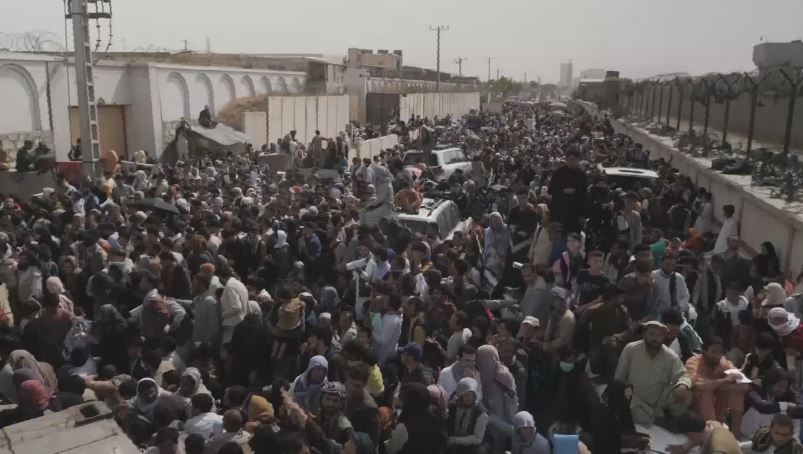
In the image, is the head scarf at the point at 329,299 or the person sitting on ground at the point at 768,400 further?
the head scarf at the point at 329,299

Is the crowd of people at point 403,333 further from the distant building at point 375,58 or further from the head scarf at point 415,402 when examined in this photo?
the distant building at point 375,58

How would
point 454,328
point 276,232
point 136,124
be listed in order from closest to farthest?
point 454,328, point 276,232, point 136,124

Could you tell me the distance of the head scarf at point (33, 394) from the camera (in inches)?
207

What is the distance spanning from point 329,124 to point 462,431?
27507 mm

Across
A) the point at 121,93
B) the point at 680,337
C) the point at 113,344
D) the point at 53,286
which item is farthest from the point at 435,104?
the point at 680,337

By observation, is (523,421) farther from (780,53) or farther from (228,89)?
(780,53)

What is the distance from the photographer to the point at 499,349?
5672 millimetres

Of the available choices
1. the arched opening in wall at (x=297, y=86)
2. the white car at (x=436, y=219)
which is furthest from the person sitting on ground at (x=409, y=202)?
the arched opening in wall at (x=297, y=86)

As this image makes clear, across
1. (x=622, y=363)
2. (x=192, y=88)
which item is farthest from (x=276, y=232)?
(x=192, y=88)

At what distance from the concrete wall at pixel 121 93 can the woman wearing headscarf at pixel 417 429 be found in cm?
1635

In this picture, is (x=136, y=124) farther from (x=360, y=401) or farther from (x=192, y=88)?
(x=360, y=401)

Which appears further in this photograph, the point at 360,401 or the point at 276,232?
the point at 276,232

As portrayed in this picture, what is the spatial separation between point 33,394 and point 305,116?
24.5 m

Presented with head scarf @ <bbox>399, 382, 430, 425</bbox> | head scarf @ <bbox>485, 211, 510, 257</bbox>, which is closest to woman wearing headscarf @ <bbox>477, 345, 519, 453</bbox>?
head scarf @ <bbox>399, 382, 430, 425</bbox>
